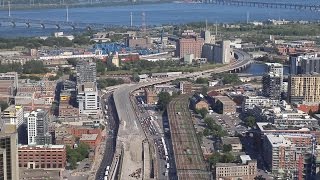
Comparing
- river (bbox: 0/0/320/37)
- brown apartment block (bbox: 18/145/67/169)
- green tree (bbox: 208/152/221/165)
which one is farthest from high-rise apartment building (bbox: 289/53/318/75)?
river (bbox: 0/0/320/37)

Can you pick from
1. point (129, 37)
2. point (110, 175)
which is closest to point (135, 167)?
point (110, 175)

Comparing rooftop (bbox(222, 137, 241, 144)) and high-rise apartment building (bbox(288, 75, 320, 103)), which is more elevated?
high-rise apartment building (bbox(288, 75, 320, 103))

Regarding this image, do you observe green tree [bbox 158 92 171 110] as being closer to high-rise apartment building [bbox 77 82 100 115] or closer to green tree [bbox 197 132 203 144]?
high-rise apartment building [bbox 77 82 100 115]

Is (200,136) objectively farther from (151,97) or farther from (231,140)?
(151,97)

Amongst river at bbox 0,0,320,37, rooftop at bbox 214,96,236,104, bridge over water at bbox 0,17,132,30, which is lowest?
rooftop at bbox 214,96,236,104

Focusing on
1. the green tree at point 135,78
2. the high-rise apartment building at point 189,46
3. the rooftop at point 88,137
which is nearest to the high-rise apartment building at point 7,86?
the green tree at point 135,78

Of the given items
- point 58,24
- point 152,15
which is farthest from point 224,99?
point 152,15
